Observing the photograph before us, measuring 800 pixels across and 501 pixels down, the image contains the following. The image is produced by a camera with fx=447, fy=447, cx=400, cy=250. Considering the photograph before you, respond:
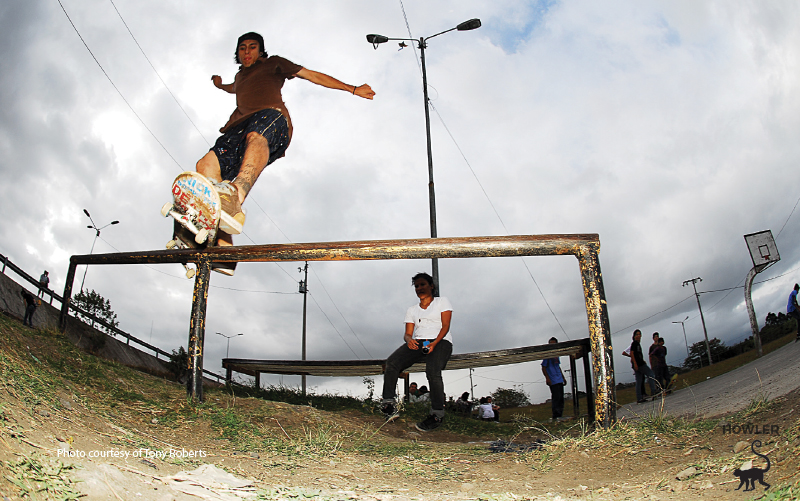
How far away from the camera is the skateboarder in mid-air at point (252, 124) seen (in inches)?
125

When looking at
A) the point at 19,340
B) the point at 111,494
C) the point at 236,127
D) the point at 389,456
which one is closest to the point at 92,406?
the point at 19,340

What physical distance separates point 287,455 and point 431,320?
6.87ft

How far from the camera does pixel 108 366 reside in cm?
303

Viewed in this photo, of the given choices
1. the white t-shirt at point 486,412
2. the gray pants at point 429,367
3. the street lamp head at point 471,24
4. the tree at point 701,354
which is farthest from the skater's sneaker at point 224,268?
the tree at point 701,354

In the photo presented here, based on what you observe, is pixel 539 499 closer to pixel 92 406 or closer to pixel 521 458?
pixel 521 458

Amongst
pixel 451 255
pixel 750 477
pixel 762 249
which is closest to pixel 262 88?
pixel 451 255

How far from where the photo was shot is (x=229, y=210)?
9.49 feet

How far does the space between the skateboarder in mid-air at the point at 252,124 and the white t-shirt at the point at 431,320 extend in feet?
5.82

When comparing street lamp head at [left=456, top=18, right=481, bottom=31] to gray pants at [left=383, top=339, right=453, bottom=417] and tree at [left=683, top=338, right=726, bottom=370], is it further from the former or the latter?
tree at [left=683, top=338, right=726, bottom=370]

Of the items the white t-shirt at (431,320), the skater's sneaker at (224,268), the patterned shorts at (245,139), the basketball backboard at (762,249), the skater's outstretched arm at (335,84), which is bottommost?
the white t-shirt at (431,320)

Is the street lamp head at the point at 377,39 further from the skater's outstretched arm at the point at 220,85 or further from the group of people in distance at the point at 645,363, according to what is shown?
the group of people in distance at the point at 645,363

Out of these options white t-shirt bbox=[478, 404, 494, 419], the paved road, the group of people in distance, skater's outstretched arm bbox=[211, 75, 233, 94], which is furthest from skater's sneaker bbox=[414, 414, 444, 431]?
the group of people in distance

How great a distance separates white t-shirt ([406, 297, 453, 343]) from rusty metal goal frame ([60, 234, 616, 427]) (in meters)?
1.48

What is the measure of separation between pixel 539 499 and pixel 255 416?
176 centimetres
